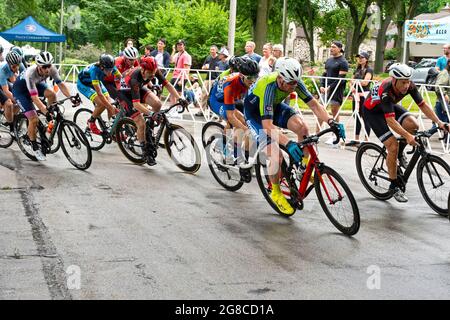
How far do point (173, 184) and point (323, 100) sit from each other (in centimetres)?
739

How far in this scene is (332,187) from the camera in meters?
7.67

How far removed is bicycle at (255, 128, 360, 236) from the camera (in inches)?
297

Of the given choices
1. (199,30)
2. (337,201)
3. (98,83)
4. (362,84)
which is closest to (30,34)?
(199,30)

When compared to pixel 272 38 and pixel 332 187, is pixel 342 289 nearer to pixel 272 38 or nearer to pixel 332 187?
pixel 332 187

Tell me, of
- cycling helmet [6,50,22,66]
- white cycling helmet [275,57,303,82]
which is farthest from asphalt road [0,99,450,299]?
cycling helmet [6,50,22,66]

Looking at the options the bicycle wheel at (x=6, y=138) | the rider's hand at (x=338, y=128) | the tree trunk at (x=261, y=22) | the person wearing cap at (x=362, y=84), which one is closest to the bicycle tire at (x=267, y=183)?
the rider's hand at (x=338, y=128)

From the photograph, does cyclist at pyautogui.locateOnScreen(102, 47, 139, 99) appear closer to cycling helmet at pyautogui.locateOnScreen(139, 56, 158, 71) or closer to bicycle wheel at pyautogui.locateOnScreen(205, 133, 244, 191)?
cycling helmet at pyautogui.locateOnScreen(139, 56, 158, 71)

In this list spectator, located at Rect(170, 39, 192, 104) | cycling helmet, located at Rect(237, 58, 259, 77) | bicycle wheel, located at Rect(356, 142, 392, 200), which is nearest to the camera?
cycling helmet, located at Rect(237, 58, 259, 77)

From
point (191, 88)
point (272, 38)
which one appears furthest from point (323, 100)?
point (272, 38)

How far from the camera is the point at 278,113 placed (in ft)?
29.1

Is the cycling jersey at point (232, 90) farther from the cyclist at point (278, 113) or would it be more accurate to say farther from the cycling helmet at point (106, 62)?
the cycling helmet at point (106, 62)

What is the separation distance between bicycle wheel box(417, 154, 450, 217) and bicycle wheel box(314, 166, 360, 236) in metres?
1.56

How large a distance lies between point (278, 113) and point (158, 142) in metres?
3.12

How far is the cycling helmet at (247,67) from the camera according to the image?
9.48m
